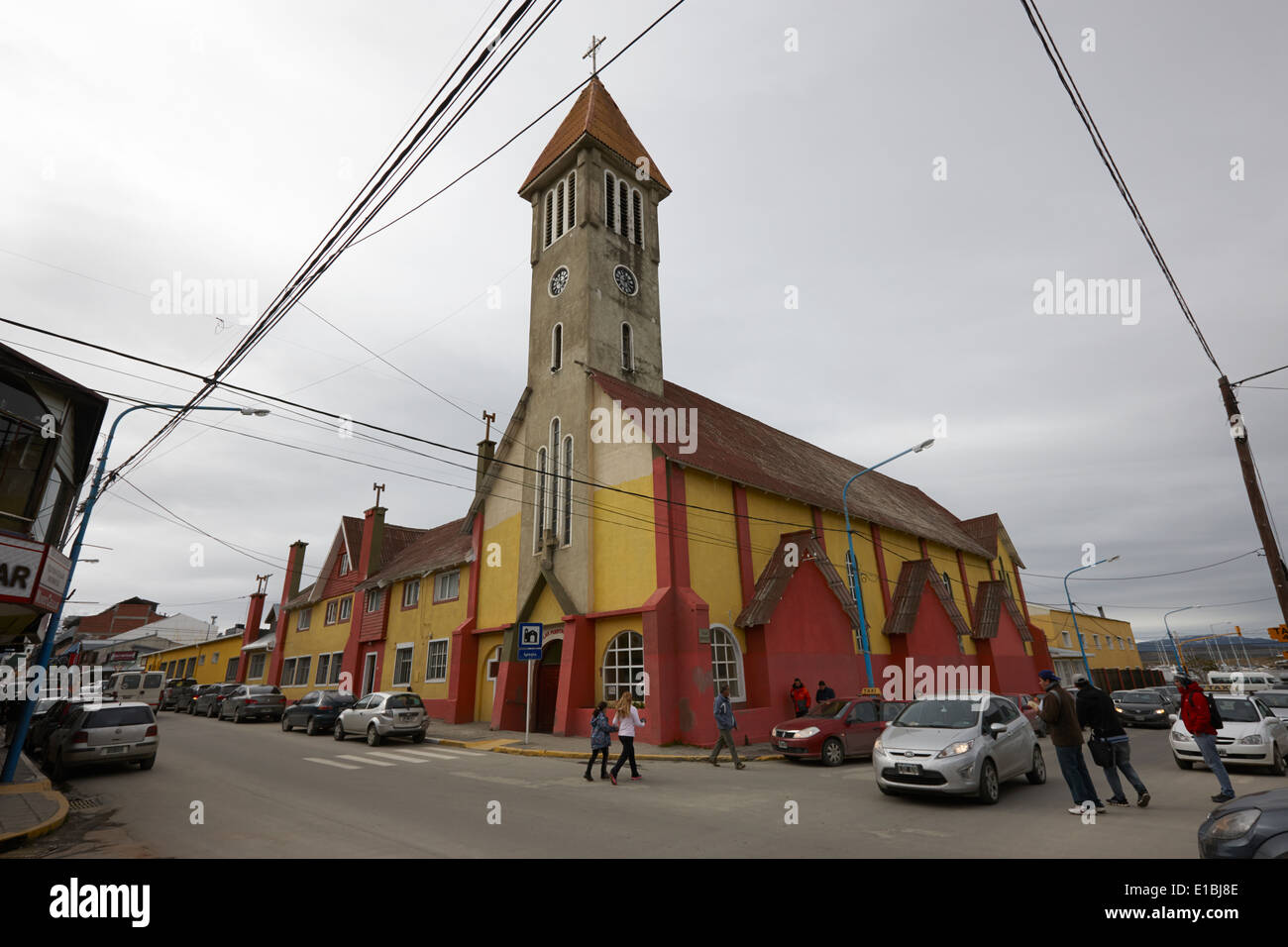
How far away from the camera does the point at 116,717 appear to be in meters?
13.3

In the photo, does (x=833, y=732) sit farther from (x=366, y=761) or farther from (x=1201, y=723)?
(x=366, y=761)

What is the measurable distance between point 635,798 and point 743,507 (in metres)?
12.2

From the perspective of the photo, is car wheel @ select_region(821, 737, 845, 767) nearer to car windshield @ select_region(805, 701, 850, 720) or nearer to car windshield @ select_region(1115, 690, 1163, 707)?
car windshield @ select_region(805, 701, 850, 720)

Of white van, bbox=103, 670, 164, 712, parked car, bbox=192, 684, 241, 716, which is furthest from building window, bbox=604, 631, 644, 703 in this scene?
white van, bbox=103, 670, 164, 712

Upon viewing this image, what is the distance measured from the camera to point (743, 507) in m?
20.9

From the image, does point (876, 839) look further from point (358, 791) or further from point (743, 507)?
point (743, 507)

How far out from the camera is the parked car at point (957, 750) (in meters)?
8.87

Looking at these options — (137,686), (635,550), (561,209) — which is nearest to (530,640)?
(635,550)

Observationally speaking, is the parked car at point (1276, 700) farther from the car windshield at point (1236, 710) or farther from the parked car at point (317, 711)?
the parked car at point (317, 711)

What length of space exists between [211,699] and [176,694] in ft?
25.3

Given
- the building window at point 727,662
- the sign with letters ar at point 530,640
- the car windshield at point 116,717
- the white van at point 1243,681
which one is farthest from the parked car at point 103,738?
the white van at point 1243,681

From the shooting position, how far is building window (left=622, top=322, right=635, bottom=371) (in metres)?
24.0
